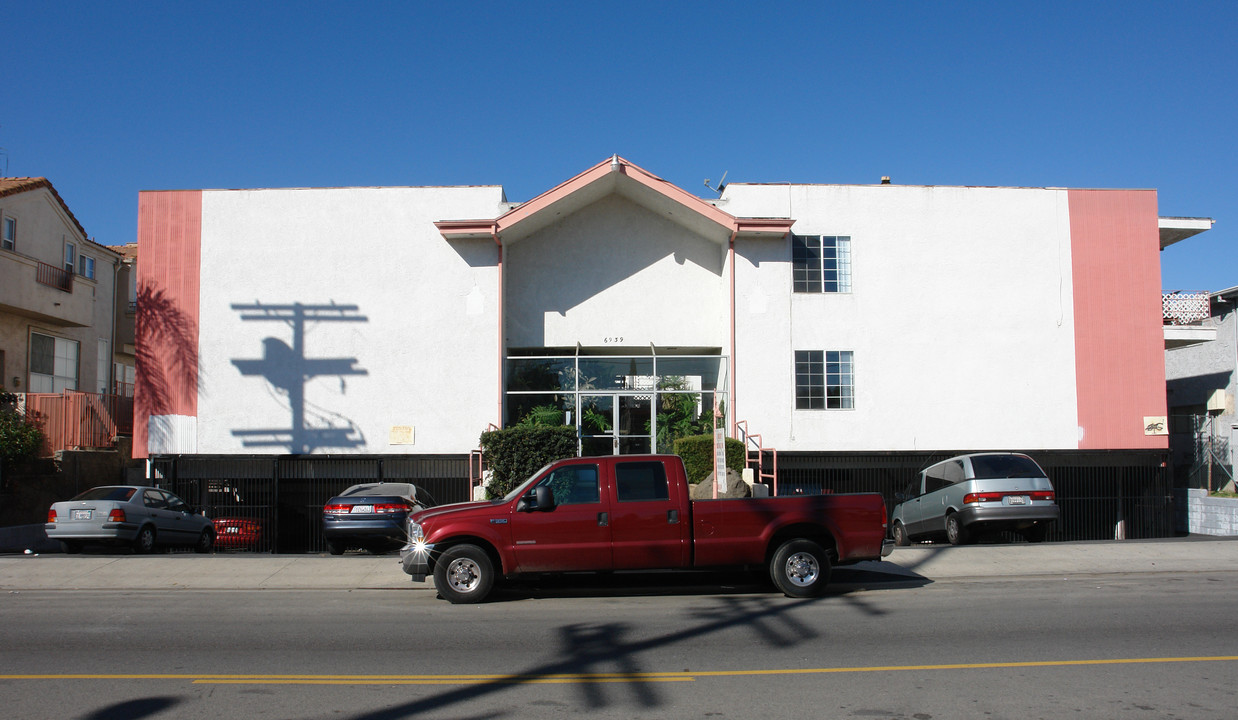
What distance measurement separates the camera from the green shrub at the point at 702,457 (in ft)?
61.6

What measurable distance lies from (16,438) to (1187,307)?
29652 millimetres

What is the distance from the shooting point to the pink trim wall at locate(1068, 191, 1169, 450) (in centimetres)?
2125

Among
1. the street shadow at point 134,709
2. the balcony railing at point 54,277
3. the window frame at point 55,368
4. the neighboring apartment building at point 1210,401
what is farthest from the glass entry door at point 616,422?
the window frame at point 55,368

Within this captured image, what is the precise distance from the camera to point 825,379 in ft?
69.2

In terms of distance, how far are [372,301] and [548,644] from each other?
14.1 m

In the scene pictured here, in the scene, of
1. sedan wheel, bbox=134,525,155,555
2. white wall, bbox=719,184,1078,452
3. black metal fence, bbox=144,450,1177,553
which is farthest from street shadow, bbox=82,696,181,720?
white wall, bbox=719,184,1078,452

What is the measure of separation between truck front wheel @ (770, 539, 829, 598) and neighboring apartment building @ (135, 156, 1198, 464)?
32.6 feet

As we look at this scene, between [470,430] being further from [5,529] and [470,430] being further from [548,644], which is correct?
[548,644]

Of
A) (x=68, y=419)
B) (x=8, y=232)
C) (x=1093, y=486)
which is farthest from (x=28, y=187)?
(x=1093, y=486)

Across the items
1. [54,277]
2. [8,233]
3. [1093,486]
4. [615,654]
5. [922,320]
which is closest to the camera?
[615,654]

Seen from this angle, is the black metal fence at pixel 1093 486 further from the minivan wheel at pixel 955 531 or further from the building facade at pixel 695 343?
the minivan wheel at pixel 955 531

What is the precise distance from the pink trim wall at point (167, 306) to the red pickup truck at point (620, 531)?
12.7 m

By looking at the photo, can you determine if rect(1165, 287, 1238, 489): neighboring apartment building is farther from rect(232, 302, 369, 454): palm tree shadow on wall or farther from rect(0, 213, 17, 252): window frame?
rect(0, 213, 17, 252): window frame

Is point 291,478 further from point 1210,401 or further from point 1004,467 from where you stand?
point 1210,401
